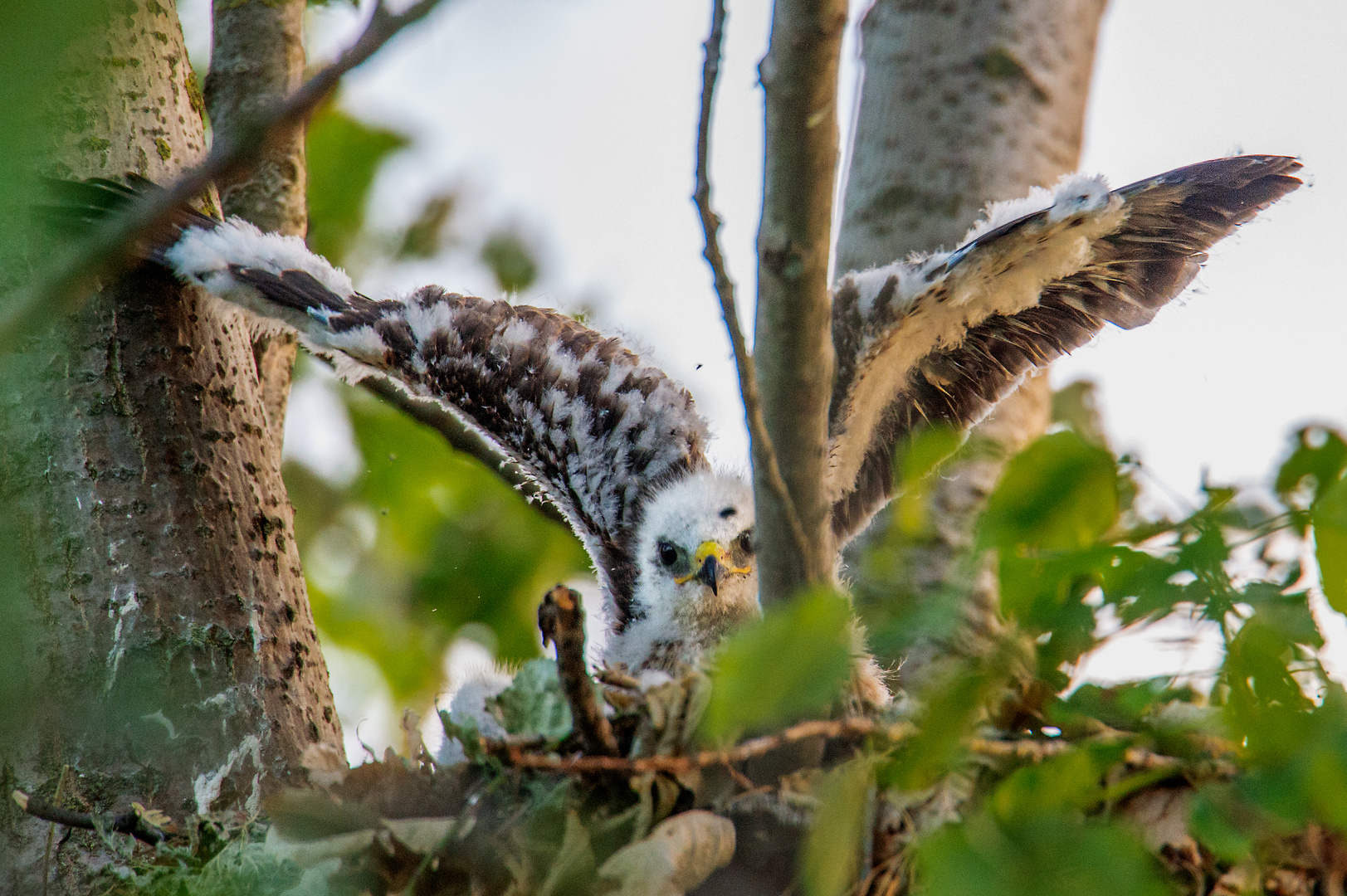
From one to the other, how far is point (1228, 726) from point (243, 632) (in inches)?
74.3

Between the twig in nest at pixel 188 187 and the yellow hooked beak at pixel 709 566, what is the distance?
2.17 metres

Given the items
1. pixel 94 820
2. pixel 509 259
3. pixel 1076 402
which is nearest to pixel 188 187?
pixel 94 820

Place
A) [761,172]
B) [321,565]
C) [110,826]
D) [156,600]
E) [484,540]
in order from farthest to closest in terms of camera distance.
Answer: [321,565] < [484,540] < [156,600] < [110,826] < [761,172]

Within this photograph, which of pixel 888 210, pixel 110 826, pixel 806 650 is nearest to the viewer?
pixel 806 650

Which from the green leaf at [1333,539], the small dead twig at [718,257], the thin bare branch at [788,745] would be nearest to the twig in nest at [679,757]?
the thin bare branch at [788,745]

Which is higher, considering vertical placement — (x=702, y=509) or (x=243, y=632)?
(x=702, y=509)

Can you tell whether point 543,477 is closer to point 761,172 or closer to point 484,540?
point 484,540

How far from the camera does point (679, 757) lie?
1665mm

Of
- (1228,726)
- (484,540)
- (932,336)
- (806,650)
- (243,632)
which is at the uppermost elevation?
(484,540)

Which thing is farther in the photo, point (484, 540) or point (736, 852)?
point (484, 540)

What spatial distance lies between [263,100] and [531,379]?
112cm

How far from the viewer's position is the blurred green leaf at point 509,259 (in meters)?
5.61

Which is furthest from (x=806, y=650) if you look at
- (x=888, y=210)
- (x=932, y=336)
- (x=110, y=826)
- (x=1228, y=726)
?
(x=888, y=210)

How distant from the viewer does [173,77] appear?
105 inches
